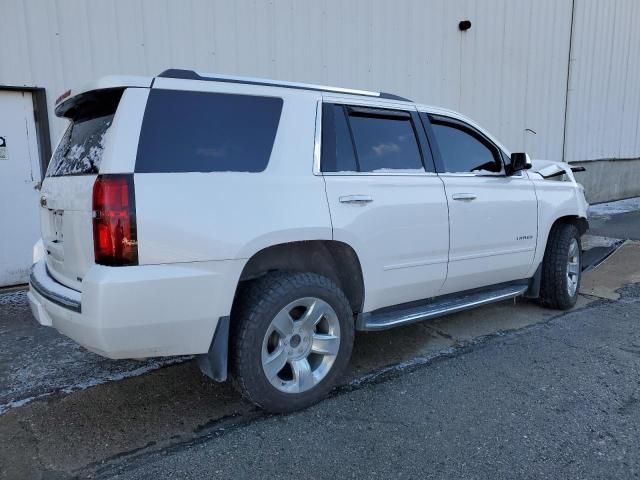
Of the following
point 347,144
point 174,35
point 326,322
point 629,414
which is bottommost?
point 629,414

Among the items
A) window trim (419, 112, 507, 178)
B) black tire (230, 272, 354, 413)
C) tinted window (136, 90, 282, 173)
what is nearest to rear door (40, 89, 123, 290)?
tinted window (136, 90, 282, 173)

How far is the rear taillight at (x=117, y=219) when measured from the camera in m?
2.46

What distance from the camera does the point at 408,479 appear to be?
2.48 m

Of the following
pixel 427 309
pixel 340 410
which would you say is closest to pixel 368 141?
pixel 427 309

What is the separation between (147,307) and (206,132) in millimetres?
985

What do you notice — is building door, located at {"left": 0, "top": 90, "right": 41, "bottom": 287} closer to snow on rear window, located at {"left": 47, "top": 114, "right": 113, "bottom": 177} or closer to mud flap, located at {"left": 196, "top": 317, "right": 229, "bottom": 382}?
snow on rear window, located at {"left": 47, "top": 114, "right": 113, "bottom": 177}

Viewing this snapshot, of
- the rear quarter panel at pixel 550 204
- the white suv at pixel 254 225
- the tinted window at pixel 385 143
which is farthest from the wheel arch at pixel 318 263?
the rear quarter panel at pixel 550 204

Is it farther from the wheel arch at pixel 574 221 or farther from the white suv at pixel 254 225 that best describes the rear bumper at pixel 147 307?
the wheel arch at pixel 574 221

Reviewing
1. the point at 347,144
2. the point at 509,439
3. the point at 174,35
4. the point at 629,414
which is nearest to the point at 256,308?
the point at 347,144

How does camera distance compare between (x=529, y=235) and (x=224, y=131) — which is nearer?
(x=224, y=131)

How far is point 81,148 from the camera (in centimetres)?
298

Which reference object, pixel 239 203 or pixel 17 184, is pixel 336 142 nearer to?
pixel 239 203

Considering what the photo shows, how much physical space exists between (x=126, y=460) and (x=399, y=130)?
276 centimetres

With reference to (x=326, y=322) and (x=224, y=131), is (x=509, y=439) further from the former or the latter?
(x=224, y=131)
